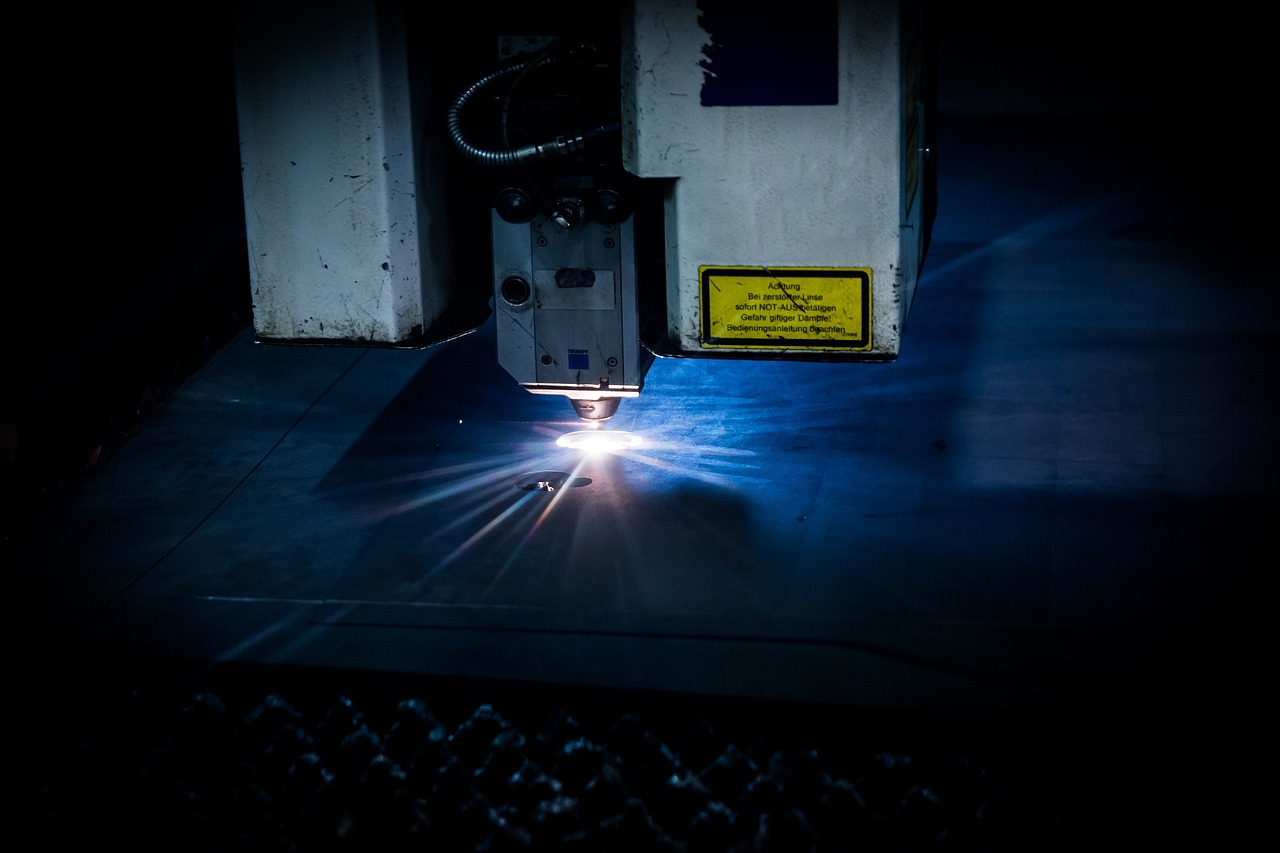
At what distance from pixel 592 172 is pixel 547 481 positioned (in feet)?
3.29

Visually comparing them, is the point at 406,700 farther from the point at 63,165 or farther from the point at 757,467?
the point at 63,165

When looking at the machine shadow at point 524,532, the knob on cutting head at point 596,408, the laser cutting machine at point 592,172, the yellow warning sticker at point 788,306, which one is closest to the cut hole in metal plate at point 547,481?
the machine shadow at point 524,532

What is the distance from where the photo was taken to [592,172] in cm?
304

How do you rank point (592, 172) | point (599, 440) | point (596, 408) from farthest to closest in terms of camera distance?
point (599, 440), point (596, 408), point (592, 172)

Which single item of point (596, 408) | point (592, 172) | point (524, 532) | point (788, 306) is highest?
point (592, 172)

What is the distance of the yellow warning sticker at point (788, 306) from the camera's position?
2855 mm

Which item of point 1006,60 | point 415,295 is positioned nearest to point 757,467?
point 415,295

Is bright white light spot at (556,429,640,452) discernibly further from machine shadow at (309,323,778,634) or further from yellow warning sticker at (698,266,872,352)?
yellow warning sticker at (698,266,872,352)

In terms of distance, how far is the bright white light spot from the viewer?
400cm

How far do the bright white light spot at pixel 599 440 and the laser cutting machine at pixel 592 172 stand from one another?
748mm

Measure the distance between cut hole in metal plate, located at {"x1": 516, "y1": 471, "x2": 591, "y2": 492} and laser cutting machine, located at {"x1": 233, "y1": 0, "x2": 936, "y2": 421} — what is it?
0.52 meters

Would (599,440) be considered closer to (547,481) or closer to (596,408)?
(547,481)

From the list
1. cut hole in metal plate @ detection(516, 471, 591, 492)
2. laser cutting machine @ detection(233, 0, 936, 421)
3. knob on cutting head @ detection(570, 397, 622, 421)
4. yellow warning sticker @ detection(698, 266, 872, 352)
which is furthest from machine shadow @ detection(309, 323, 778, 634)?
yellow warning sticker @ detection(698, 266, 872, 352)

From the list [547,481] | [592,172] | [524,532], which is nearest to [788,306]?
[592,172]
